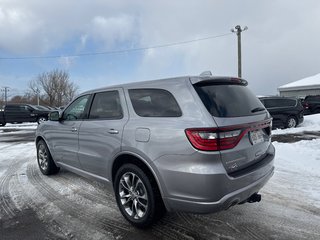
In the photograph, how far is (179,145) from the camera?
111 inches

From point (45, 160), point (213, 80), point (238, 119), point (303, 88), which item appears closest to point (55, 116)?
point (45, 160)

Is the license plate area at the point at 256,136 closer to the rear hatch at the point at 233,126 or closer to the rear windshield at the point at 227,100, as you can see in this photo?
the rear hatch at the point at 233,126

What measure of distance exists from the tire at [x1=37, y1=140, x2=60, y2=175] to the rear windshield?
393cm

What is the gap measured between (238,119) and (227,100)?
0.27 m

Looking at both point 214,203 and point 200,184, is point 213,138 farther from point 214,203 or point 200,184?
point 214,203

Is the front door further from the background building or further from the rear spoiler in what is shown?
the background building

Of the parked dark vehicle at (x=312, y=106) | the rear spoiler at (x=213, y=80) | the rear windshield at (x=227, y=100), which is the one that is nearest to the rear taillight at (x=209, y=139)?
the rear windshield at (x=227, y=100)

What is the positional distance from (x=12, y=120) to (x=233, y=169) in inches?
885

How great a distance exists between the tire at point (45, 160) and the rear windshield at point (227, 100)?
393cm

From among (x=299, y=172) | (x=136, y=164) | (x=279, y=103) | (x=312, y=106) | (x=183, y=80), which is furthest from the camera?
(x=312, y=106)

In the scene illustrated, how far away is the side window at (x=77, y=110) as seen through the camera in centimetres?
446

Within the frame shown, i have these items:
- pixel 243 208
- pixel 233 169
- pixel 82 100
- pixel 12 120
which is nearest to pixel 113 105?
pixel 82 100

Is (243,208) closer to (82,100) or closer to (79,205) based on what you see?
(79,205)

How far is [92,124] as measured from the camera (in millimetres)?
4043
